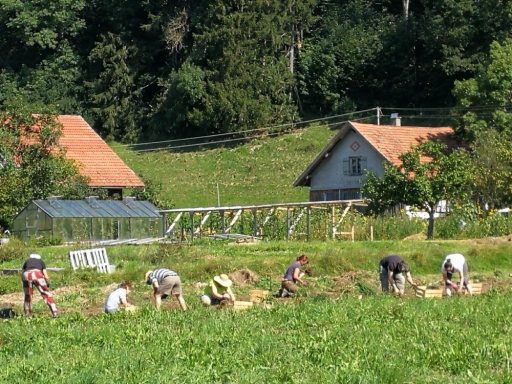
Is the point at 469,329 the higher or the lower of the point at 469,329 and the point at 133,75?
the lower

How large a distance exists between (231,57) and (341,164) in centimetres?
1975

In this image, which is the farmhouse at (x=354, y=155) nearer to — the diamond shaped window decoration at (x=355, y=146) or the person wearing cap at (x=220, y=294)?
the diamond shaped window decoration at (x=355, y=146)

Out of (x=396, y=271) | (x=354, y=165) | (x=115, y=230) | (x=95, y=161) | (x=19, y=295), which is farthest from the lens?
(x=354, y=165)

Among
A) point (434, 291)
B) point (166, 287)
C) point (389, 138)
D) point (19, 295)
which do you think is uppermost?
point (389, 138)

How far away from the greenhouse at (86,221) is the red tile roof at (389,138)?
12.3 m

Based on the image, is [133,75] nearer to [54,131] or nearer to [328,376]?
[54,131]

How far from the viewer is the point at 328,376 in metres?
14.9

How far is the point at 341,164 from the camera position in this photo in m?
62.7

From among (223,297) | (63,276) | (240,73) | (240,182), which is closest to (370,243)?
(63,276)

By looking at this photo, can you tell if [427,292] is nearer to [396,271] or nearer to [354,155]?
[396,271]

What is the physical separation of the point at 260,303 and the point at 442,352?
10.7 metres

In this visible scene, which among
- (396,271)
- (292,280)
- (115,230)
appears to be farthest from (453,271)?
(115,230)

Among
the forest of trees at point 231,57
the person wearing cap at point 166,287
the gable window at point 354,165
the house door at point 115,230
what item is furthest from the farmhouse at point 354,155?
the person wearing cap at point 166,287

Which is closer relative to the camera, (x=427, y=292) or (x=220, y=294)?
(x=220, y=294)
